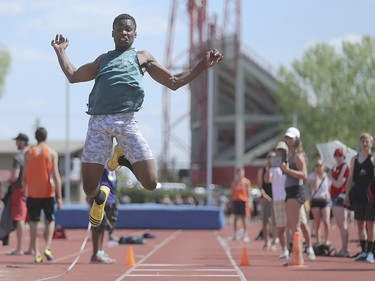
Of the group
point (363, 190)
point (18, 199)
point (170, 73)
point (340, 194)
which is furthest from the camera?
point (340, 194)

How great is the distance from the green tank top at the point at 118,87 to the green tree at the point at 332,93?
51.5m

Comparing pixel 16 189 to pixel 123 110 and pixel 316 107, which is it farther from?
pixel 316 107

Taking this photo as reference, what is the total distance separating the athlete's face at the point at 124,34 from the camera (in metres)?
9.66

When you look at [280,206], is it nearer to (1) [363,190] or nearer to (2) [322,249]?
(1) [363,190]

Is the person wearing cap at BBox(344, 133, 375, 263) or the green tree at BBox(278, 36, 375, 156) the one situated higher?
the green tree at BBox(278, 36, 375, 156)

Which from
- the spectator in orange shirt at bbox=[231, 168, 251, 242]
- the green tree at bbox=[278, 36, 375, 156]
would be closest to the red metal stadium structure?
the green tree at bbox=[278, 36, 375, 156]

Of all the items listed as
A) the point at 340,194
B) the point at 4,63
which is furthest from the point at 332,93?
the point at 340,194

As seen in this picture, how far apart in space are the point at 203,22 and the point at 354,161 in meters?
59.8

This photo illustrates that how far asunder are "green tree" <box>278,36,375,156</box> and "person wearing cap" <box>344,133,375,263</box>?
45.3 metres

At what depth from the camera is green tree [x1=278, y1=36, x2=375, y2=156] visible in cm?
6152

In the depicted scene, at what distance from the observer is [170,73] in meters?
9.90

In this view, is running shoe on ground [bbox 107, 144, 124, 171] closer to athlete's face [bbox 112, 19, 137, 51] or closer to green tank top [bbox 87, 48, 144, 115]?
green tank top [bbox 87, 48, 144, 115]

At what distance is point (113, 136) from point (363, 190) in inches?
261

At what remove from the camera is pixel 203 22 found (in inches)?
2938
